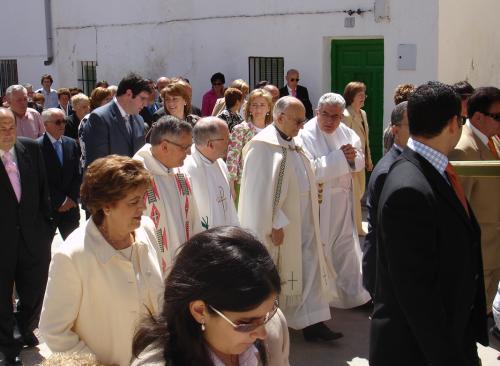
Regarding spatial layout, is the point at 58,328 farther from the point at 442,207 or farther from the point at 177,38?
the point at 177,38

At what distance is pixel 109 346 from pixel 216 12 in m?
12.1

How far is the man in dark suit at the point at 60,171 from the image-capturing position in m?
7.10

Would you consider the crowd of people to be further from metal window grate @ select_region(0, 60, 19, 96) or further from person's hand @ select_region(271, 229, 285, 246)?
metal window grate @ select_region(0, 60, 19, 96)

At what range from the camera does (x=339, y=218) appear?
22.0ft

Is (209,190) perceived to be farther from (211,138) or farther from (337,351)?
(337,351)

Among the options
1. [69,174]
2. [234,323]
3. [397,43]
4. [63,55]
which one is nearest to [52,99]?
[63,55]

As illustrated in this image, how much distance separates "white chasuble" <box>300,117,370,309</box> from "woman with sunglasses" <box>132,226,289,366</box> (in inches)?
168

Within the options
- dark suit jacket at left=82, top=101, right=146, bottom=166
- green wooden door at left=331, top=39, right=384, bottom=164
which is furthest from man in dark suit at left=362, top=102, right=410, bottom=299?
green wooden door at left=331, top=39, right=384, bottom=164

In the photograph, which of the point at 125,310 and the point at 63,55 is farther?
the point at 63,55

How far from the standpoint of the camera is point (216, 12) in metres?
14.8

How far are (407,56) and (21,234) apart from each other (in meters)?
7.16

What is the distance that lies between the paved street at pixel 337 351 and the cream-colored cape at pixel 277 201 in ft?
1.17

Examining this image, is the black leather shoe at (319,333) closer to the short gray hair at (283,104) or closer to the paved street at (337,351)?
the paved street at (337,351)

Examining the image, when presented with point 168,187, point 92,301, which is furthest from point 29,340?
point 92,301
